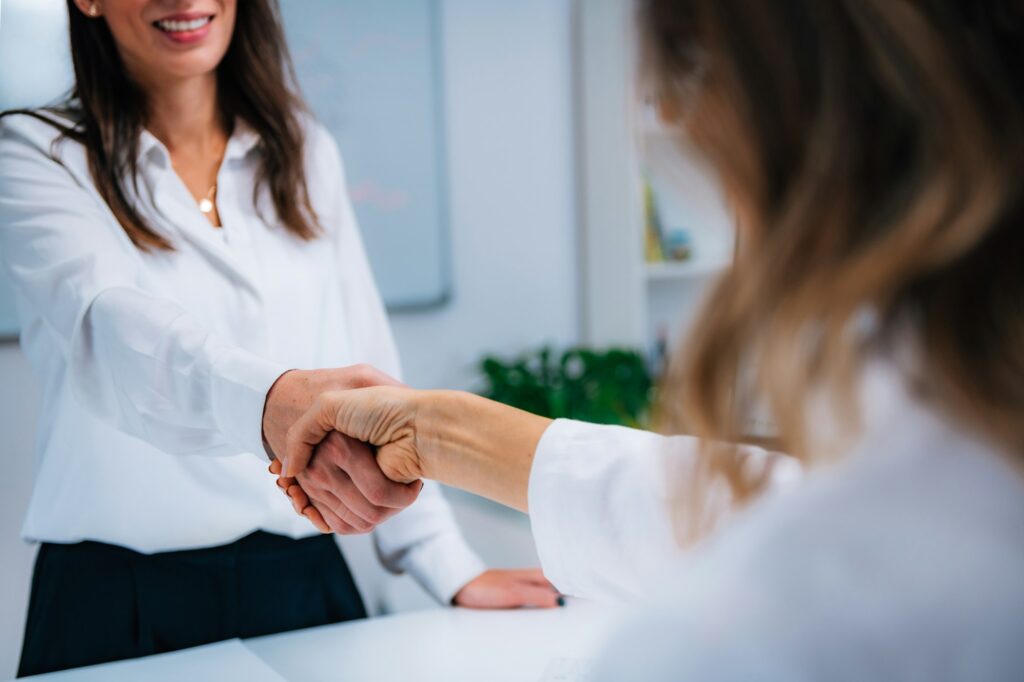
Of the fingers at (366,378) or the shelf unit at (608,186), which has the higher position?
the shelf unit at (608,186)

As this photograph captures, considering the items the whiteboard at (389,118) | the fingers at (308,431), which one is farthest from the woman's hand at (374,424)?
the whiteboard at (389,118)

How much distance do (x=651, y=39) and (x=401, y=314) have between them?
2.21 metres

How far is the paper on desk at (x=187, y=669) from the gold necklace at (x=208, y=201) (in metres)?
0.64

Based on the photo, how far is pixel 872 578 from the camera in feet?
1.73

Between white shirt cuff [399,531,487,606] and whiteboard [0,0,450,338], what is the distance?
1.26 metres

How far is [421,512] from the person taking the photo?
1628 mm

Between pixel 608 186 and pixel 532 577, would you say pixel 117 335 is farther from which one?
pixel 608 186

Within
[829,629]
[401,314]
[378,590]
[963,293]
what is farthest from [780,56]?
[401,314]

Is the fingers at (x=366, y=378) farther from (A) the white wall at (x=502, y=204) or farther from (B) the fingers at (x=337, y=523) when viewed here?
(A) the white wall at (x=502, y=204)

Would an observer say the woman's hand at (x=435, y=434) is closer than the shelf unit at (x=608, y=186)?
Yes

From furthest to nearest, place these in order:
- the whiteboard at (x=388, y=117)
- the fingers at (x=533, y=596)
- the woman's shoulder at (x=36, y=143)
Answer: the whiteboard at (x=388, y=117) → the fingers at (x=533, y=596) → the woman's shoulder at (x=36, y=143)

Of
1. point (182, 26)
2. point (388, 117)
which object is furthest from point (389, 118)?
point (182, 26)

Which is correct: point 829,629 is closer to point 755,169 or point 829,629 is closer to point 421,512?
point 755,169

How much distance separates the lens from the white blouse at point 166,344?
4.28 feet
